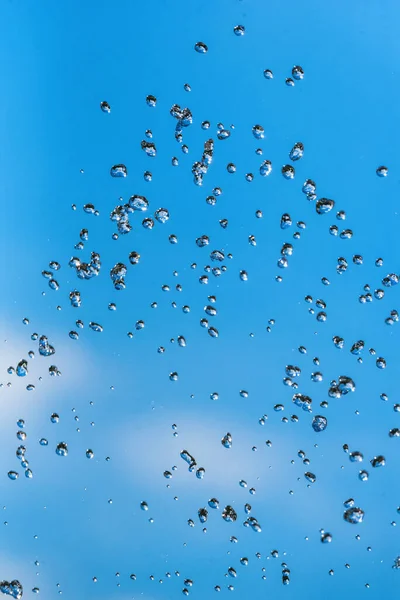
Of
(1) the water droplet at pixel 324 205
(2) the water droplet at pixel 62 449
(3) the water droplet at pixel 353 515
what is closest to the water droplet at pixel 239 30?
(1) the water droplet at pixel 324 205

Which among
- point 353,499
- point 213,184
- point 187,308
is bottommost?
point 353,499

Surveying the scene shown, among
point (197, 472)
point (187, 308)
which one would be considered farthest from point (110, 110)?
point (197, 472)

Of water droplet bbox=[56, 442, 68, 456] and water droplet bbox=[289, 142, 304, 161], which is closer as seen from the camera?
water droplet bbox=[289, 142, 304, 161]

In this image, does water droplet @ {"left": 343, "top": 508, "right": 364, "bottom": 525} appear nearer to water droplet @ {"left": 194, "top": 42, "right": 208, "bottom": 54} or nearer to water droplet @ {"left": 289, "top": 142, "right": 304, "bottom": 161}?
water droplet @ {"left": 289, "top": 142, "right": 304, "bottom": 161}

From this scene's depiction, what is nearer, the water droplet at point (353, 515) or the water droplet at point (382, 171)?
the water droplet at point (382, 171)

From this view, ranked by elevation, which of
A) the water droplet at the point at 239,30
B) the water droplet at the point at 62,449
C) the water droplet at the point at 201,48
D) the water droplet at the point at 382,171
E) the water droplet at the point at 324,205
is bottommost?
the water droplet at the point at 62,449

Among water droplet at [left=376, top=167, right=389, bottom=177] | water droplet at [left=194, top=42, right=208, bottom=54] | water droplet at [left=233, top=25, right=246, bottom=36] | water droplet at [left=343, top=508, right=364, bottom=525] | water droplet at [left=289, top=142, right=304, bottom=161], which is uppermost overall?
water droplet at [left=233, top=25, right=246, bottom=36]

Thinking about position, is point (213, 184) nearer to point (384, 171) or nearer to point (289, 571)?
point (384, 171)

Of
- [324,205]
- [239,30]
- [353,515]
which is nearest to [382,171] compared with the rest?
[324,205]

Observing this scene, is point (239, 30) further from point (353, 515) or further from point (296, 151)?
point (353, 515)

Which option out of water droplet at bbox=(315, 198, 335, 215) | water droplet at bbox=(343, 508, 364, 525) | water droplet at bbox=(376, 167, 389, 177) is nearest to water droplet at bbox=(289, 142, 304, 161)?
water droplet at bbox=(315, 198, 335, 215)

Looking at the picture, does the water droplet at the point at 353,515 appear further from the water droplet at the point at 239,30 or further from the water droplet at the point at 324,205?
the water droplet at the point at 239,30
